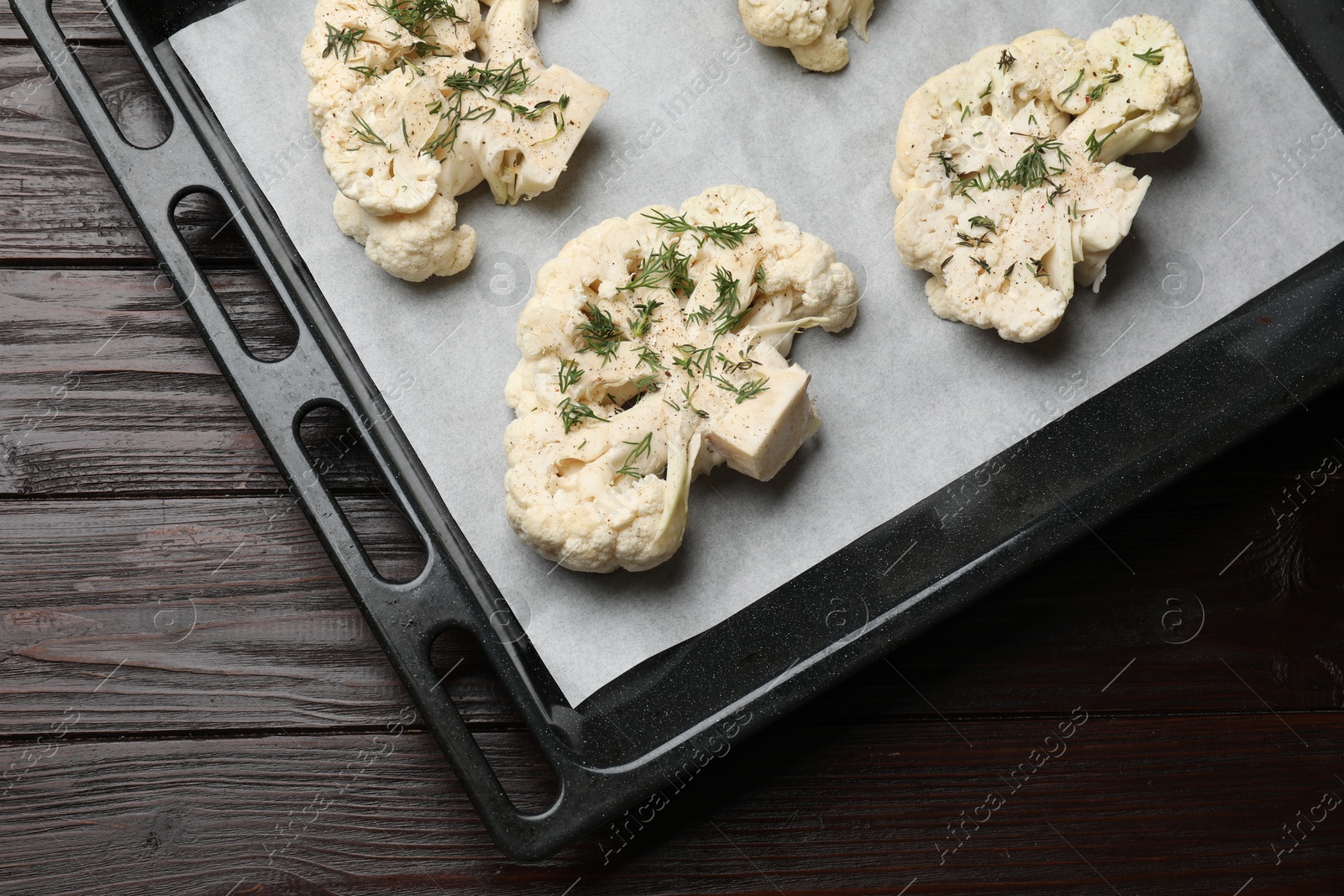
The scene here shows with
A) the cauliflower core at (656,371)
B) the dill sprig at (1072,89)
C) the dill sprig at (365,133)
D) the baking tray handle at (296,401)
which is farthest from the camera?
the dill sprig at (1072,89)

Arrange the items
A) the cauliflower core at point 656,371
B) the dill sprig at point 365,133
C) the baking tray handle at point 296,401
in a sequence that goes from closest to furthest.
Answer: the baking tray handle at point 296,401, the cauliflower core at point 656,371, the dill sprig at point 365,133

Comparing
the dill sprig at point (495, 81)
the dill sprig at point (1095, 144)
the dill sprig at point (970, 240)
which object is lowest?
the dill sprig at point (495, 81)

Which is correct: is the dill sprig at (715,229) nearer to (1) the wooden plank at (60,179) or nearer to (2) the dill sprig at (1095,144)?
(2) the dill sprig at (1095,144)

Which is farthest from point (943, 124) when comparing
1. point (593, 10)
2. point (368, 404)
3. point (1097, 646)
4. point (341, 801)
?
point (341, 801)

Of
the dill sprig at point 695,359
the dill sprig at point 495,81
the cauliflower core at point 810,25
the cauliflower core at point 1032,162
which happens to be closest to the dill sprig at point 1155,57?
the cauliflower core at point 1032,162

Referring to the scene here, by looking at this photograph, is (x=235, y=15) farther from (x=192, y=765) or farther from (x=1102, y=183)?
(x=1102, y=183)

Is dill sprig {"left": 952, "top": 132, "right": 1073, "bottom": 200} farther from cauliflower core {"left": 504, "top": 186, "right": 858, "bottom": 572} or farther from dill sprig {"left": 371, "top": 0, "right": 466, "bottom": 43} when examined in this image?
dill sprig {"left": 371, "top": 0, "right": 466, "bottom": 43}
